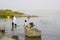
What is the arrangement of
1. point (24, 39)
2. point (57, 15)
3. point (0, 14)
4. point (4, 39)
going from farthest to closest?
point (0, 14)
point (57, 15)
point (24, 39)
point (4, 39)

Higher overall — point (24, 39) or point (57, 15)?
point (57, 15)

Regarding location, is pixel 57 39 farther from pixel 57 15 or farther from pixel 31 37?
pixel 57 15

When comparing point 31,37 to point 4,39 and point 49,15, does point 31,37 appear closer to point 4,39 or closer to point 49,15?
point 4,39

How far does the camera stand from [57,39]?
11.0m

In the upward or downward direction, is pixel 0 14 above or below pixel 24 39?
above

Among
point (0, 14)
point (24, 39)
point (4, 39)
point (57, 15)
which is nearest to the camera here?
point (4, 39)

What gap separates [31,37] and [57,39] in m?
1.46

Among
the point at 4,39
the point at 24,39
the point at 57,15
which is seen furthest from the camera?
the point at 57,15

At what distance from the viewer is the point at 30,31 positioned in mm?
11086

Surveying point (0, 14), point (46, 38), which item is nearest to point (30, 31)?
point (46, 38)

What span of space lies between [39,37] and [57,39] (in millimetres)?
1021

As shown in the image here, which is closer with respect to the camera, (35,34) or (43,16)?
(35,34)

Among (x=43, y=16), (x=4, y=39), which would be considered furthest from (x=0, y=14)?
(x=4, y=39)

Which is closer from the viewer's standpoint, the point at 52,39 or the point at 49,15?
the point at 52,39
